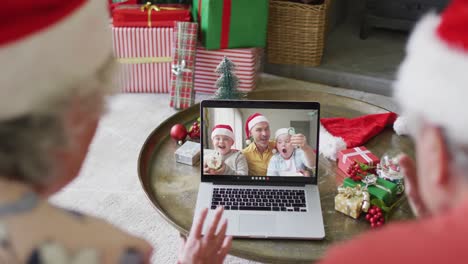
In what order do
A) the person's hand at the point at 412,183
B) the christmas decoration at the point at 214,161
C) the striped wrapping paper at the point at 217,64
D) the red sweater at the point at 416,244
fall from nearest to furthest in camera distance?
the red sweater at the point at 416,244
the person's hand at the point at 412,183
the christmas decoration at the point at 214,161
the striped wrapping paper at the point at 217,64

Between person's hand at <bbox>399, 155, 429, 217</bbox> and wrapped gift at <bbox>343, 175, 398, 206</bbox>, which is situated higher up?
person's hand at <bbox>399, 155, 429, 217</bbox>

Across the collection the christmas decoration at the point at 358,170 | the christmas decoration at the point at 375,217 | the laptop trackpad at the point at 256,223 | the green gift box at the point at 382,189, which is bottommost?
the laptop trackpad at the point at 256,223

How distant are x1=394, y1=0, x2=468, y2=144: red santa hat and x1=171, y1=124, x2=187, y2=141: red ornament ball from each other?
1164 millimetres

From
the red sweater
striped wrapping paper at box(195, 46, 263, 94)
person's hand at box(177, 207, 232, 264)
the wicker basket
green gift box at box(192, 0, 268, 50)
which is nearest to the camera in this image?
the red sweater

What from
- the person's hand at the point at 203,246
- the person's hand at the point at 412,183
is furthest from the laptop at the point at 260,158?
the person's hand at the point at 412,183

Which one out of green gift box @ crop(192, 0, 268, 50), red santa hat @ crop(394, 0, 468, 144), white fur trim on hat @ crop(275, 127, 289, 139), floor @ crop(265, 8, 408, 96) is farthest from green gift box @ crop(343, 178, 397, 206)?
floor @ crop(265, 8, 408, 96)

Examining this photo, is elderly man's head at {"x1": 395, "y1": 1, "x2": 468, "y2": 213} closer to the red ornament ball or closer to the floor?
the red ornament ball

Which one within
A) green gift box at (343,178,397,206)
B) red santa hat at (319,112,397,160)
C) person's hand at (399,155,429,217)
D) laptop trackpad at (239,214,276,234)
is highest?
person's hand at (399,155,429,217)

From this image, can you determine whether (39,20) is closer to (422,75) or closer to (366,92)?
(422,75)

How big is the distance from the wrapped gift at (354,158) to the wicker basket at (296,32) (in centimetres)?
139

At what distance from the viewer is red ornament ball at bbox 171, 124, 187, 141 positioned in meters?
1.77

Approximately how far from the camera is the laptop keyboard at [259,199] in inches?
56.9

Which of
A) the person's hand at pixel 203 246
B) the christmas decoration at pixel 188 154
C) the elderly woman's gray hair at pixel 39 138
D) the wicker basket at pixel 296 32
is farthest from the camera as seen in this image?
the wicker basket at pixel 296 32

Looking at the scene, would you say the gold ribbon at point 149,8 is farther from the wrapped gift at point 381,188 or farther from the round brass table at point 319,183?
the wrapped gift at point 381,188
